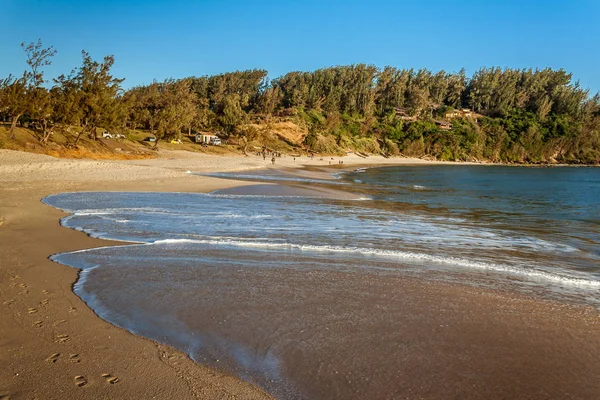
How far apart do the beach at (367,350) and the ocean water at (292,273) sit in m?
0.13

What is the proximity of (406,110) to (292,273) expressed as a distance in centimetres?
13716

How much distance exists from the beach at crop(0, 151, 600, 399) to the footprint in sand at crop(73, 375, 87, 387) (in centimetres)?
2

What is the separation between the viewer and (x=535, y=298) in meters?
6.84

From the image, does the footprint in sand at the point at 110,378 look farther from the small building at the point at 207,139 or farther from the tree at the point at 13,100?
the small building at the point at 207,139

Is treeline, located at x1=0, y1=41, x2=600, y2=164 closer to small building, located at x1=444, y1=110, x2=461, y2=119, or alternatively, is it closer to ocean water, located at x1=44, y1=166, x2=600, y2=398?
small building, located at x1=444, y1=110, x2=461, y2=119

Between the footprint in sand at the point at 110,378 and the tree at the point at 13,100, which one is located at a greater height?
the tree at the point at 13,100

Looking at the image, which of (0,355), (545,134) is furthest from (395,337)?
(545,134)

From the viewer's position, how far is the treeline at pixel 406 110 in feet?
293

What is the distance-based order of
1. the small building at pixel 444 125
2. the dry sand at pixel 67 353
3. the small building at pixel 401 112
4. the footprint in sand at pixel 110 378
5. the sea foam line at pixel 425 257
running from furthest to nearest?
1. the small building at pixel 401 112
2. the small building at pixel 444 125
3. the sea foam line at pixel 425 257
4. the footprint in sand at pixel 110 378
5. the dry sand at pixel 67 353

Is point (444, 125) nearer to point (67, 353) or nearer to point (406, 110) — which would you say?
point (406, 110)

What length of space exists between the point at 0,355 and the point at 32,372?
570 mm

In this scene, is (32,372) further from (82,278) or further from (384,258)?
(384,258)

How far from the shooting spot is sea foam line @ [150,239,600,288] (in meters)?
8.15

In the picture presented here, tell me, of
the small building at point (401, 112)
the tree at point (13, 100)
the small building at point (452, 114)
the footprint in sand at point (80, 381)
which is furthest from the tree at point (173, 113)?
the small building at point (452, 114)
